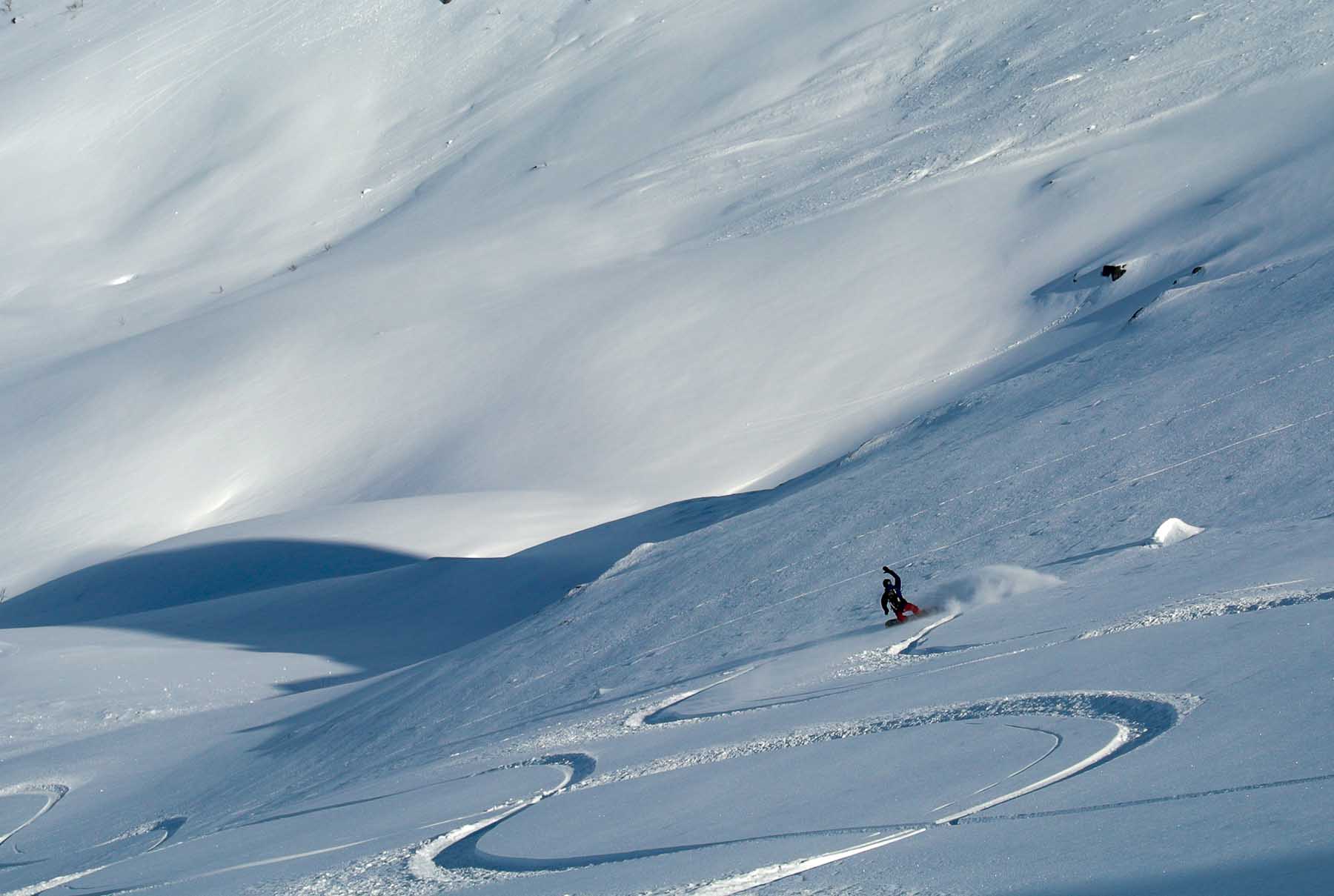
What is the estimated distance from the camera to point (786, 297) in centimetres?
1467

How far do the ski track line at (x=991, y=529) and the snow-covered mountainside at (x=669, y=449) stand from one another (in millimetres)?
41

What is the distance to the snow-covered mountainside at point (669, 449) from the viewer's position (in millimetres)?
3131

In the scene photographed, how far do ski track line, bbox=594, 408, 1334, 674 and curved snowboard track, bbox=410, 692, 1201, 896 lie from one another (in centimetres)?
209

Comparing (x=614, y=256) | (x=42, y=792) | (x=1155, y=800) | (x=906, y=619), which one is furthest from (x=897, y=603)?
(x=614, y=256)

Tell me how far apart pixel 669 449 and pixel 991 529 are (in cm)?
702

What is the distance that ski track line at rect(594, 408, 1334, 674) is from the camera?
5.90 metres

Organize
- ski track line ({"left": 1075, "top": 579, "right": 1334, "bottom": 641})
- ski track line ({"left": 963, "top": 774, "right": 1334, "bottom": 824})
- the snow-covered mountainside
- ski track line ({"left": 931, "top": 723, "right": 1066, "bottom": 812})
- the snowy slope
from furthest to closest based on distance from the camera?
the snowy slope, ski track line ({"left": 1075, "top": 579, "right": 1334, "bottom": 641}), the snow-covered mountainside, ski track line ({"left": 931, "top": 723, "right": 1066, "bottom": 812}), ski track line ({"left": 963, "top": 774, "right": 1334, "bottom": 824})

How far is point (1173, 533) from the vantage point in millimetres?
5188

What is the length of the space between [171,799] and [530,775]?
288 centimetres

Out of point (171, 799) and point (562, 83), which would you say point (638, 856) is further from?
point (562, 83)

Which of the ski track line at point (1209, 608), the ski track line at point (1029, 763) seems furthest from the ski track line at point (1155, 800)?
the ski track line at point (1209, 608)

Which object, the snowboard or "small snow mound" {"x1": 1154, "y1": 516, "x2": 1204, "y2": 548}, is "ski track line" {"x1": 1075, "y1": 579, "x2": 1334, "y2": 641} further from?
the snowboard

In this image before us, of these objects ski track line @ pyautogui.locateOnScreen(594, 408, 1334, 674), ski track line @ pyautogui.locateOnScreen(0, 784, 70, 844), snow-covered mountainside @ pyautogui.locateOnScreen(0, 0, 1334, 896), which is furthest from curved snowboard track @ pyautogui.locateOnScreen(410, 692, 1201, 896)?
ski track line @ pyautogui.locateOnScreen(0, 784, 70, 844)

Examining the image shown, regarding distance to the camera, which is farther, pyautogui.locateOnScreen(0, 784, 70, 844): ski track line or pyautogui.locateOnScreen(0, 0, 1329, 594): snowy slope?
pyautogui.locateOnScreen(0, 0, 1329, 594): snowy slope
